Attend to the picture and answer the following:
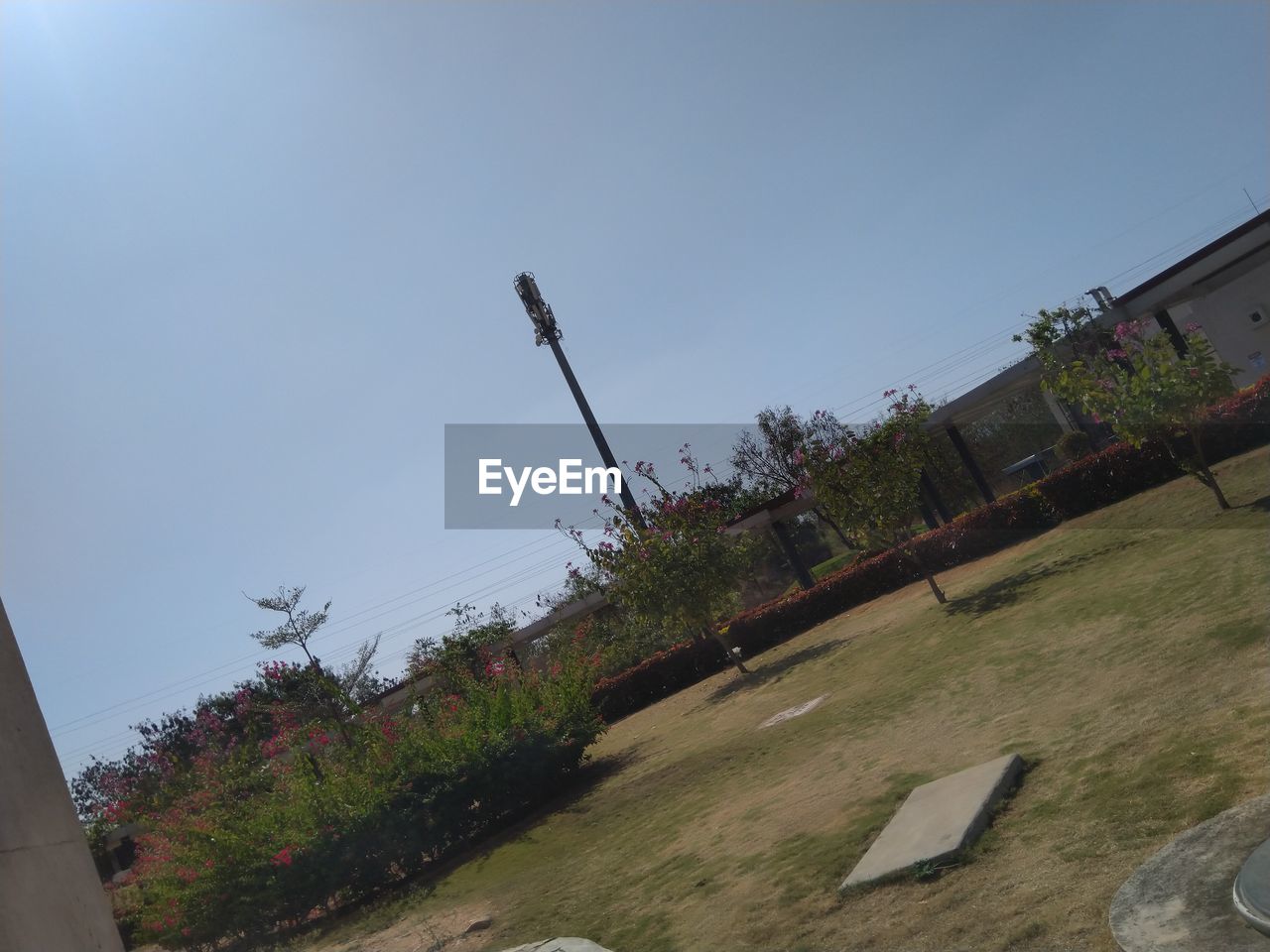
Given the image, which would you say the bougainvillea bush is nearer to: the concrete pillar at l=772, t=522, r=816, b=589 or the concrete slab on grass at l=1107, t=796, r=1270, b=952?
the concrete slab on grass at l=1107, t=796, r=1270, b=952

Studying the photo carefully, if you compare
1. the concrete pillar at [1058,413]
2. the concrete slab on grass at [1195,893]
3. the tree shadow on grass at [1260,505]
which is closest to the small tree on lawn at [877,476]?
the tree shadow on grass at [1260,505]

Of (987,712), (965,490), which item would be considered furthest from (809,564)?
(987,712)

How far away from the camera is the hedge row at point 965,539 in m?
18.9

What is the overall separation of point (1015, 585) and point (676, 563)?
6120mm

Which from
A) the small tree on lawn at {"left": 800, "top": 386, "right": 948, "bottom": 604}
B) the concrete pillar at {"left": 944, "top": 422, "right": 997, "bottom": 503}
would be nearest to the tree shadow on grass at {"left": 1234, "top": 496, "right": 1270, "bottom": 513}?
the small tree on lawn at {"left": 800, "top": 386, "right": 948, "bottom": 604}

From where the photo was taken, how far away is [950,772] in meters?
7.42

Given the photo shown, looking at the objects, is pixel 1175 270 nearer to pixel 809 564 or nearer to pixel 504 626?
pixel 504 626

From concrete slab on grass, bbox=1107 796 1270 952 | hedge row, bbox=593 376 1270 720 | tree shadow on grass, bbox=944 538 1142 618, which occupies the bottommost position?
concrete slab on grass, bbox=1107 796 1270 952

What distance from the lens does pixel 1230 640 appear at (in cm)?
770

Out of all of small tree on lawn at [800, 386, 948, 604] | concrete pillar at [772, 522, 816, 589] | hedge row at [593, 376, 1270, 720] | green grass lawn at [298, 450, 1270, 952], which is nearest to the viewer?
green grass lawn at [298, 450, 1270, 952]

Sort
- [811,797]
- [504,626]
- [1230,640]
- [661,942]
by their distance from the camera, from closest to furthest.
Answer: [661,942], [1230,640], [811,797], [504,626]

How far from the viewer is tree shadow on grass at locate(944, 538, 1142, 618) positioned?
1435 centimetres

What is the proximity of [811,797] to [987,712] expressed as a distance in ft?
5.79

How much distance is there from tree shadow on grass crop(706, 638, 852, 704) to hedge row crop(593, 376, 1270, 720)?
12.7ft
